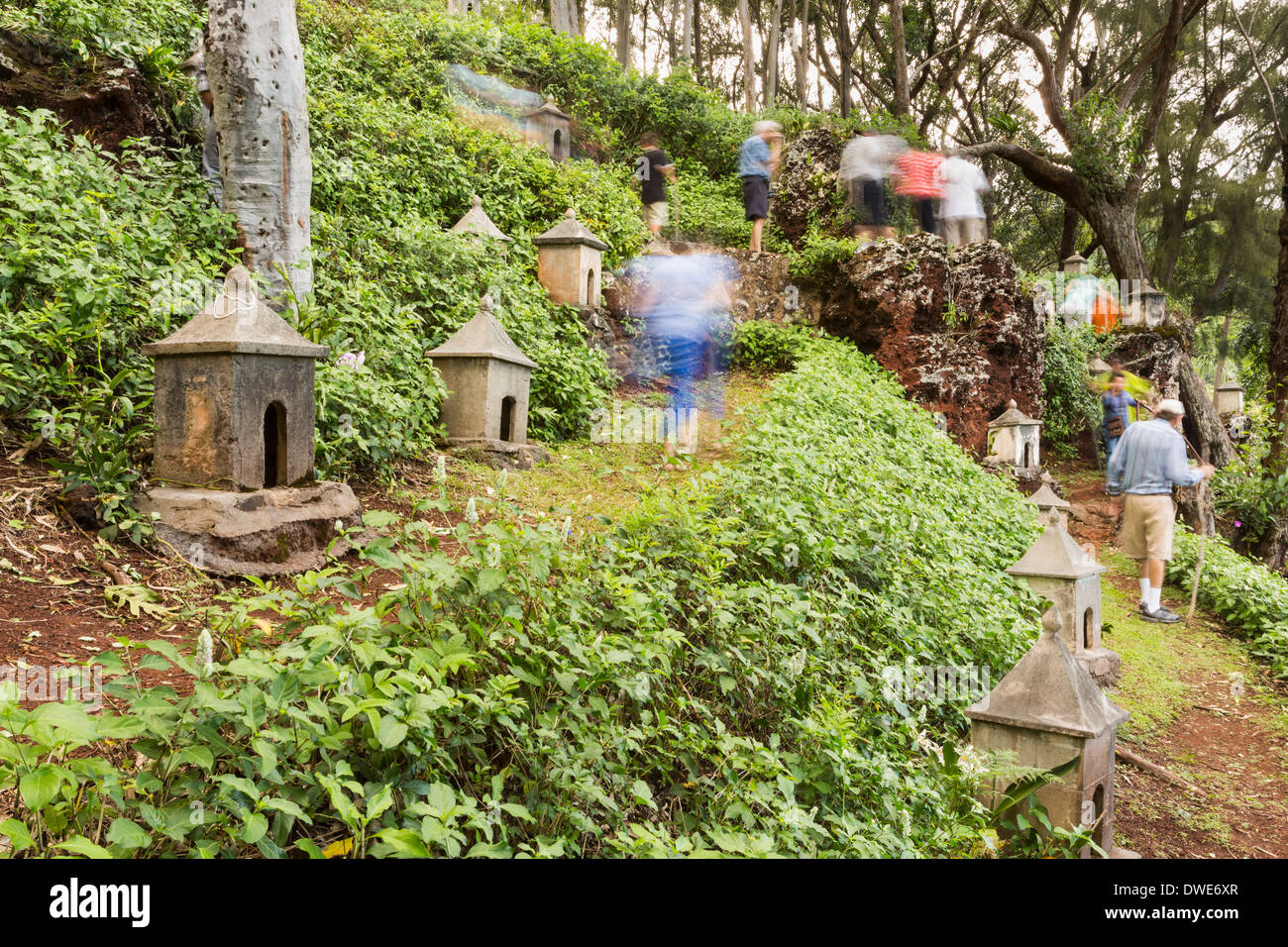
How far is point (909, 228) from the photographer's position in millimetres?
12883

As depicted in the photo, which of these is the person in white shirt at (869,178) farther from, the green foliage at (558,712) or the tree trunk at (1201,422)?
the green foliage at (558,712)

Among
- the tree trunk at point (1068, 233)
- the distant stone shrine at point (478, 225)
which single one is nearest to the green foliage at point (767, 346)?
the distant stone shrine at point (478, 225)

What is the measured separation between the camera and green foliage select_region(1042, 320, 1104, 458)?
15.5 metres

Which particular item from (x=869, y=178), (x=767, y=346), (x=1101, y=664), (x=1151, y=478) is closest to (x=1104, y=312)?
(x=869, y=178)

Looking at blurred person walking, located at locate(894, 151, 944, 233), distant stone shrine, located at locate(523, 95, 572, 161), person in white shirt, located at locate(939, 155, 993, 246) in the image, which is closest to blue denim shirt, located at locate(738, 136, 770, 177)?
blurred person walking, located at locate(894, 151, 944, 233)

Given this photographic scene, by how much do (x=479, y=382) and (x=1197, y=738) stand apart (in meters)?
6.11

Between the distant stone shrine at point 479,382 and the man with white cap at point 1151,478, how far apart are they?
5.19 metres

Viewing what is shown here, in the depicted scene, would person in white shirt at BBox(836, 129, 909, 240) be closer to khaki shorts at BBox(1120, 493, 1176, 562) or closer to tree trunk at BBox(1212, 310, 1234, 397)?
khaki shorts at BBox(1120, 493, 1176, 562)

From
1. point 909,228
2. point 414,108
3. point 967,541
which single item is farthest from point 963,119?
point 967,541

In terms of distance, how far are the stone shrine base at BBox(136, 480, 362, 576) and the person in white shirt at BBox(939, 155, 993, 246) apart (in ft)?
37.1

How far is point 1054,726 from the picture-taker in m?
3.18

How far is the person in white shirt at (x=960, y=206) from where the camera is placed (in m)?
12.7

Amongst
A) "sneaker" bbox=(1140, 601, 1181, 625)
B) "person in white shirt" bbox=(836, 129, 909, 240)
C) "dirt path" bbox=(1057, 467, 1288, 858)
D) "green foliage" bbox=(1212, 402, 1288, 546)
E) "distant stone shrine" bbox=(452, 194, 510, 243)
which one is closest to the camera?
"dirt path" bbox=(1057, 467, 1288, 858)

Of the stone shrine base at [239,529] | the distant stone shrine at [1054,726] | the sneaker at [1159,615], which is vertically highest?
the stone shrine base at [239,529]
